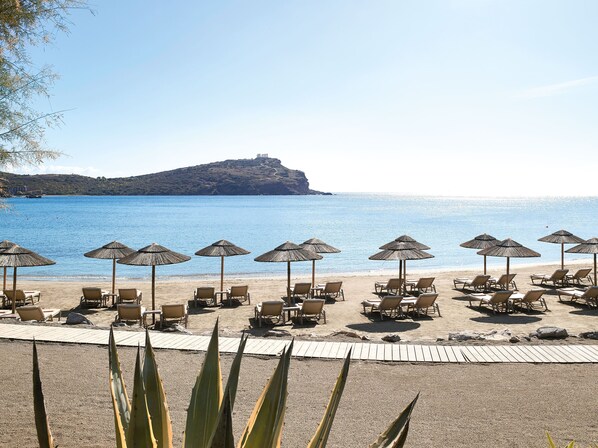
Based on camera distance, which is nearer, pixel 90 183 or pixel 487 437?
pixel 487 437

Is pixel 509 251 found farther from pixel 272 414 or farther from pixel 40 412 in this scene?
pixel 40 412

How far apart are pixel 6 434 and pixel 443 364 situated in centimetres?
522

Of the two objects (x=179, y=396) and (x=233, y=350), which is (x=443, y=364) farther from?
(x=179, y=396)

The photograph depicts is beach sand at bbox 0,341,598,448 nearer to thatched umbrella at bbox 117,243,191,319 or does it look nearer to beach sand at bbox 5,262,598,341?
beach sand at bbox 5,262,598,341

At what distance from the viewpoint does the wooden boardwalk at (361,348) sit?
6857 mm

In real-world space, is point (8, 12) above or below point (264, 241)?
above

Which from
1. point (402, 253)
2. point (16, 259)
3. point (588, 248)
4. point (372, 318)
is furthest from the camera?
point (588, 248)

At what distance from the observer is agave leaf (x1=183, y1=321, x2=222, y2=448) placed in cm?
196

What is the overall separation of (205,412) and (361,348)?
561 cm

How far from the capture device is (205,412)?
2023mm

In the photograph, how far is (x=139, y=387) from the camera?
1.57m

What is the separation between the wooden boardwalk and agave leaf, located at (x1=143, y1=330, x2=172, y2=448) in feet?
16.2

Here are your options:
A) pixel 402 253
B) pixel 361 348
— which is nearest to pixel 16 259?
pixel 361 348

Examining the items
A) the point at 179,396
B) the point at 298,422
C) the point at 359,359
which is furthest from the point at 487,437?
the point at 179,396
